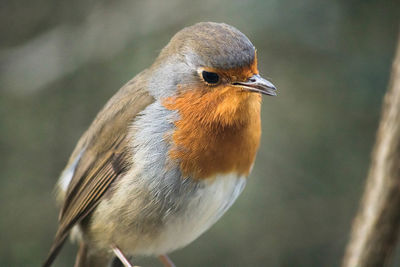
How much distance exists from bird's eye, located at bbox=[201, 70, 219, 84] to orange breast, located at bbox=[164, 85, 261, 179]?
39 millimetres

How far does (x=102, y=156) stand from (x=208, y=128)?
0.74m

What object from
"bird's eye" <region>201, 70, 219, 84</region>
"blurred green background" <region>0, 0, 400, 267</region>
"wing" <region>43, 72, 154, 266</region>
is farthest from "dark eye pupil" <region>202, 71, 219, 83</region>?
"blurred green background" <region>0, 0, 400, 267</region>

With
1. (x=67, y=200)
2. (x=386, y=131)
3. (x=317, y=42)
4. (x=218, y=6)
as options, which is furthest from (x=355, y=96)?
(x=67, y=200)

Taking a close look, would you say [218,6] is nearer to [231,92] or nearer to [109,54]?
[109,54]

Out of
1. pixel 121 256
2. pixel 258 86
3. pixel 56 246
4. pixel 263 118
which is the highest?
pixel 258 86

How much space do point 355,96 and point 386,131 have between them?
6.15ft

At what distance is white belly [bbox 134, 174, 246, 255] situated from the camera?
3252mm

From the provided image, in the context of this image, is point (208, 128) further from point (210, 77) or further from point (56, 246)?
point (56, 246)

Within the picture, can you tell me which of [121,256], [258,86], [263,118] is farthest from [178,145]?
[263,118]

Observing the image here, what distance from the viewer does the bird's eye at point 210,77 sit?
3.14 meters


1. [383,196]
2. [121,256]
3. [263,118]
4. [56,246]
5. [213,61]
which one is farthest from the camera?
[263,118]

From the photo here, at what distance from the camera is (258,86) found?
3053 mm

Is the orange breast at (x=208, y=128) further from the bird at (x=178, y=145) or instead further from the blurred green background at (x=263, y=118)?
the blurred green background at (x=263, y=118)

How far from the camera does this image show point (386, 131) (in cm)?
296
